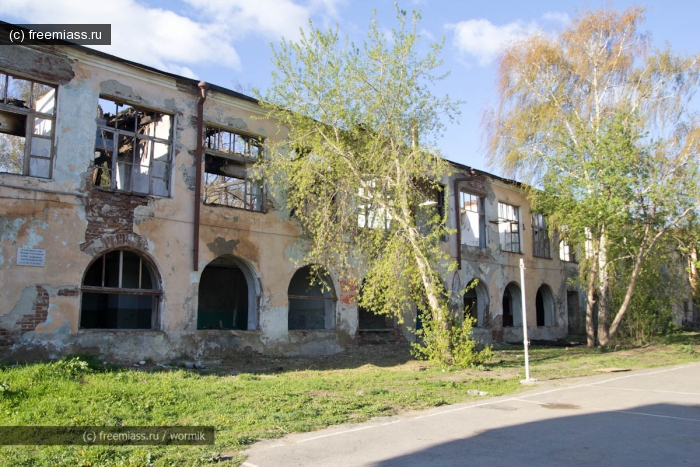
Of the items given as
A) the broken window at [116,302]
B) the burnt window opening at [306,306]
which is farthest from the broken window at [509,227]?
the broken window at [116,302]

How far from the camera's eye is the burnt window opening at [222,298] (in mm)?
21766

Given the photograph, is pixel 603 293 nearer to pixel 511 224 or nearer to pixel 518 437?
pixel 511 224

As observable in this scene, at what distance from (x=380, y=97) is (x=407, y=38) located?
163 cm

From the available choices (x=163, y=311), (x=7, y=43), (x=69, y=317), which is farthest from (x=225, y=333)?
(x=7, y=43)

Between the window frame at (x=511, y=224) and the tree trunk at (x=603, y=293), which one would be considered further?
the window frame at (x=511, y=224)

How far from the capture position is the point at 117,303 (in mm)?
19312

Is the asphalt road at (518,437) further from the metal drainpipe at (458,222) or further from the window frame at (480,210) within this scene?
the window frame at (480,210)

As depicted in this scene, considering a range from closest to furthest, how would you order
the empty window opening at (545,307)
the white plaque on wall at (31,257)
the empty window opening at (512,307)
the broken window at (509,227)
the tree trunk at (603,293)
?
the white plaque on wall at (31,257)
the tree trunk at (603,293)
the broken window at (509,227)
the empty window opening at (512,307)
the empty window opening at (545,307)

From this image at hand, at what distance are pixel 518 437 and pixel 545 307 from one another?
22.7 meters

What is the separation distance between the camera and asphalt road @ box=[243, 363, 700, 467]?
5.99 metres

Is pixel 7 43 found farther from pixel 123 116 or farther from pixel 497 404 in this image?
pixel 497 404

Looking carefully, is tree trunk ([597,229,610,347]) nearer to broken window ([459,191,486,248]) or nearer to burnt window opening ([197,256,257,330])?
broken window ([459,191,486,248])

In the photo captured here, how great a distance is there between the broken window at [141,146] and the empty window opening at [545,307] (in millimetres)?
19959

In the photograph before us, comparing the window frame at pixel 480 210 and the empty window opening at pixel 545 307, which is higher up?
the window frame at pixel 480 210
